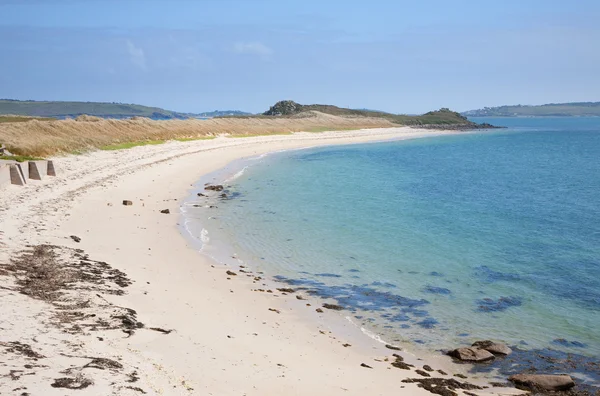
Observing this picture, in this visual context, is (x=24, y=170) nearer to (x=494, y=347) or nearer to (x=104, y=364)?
(x=104, y=364)

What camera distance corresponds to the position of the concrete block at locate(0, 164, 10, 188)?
22125 millimetres

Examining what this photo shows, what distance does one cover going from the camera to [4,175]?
2248cm

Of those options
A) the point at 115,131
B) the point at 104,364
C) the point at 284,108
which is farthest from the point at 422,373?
the point at 284,108

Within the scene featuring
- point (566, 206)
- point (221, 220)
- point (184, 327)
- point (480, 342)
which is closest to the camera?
point (184, 327)

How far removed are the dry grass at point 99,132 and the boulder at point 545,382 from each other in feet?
94.2

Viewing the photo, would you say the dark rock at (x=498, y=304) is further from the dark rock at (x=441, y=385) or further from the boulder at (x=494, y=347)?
the dark rock at (x=441, y=385)

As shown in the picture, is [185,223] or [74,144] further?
[74,144]

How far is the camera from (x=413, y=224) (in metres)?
23.1

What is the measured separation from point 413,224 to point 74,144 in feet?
79.7

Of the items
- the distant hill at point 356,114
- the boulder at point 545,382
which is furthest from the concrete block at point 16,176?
the distant hill at point 356,114

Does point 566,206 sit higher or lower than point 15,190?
lower

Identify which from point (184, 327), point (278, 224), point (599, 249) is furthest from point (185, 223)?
point (599, 249)

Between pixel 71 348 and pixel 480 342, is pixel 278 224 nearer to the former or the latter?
pixel 480 342

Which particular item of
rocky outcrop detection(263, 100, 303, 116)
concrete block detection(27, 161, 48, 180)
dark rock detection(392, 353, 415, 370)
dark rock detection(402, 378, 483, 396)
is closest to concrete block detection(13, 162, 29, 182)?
concrete block detection(27, 161, 48, 180)
